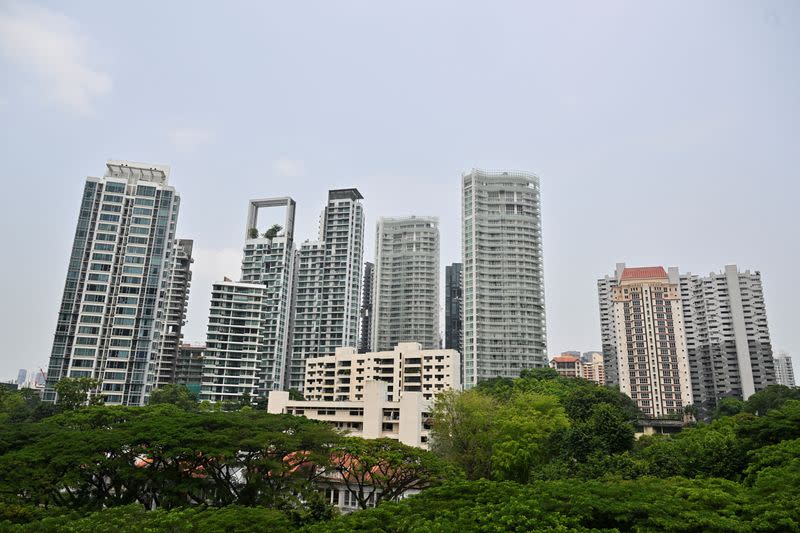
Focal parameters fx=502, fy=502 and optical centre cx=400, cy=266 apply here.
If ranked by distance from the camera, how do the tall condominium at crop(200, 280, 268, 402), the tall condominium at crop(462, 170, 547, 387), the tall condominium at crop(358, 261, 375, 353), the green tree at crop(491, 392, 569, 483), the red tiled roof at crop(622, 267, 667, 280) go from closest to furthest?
the green tree at crop(491, 392, 569, 483) < the tall condominium at crop(462, 170, 547, 387) < the tall condominium at crop(200, 280, 268, 402) < the red tiled roof at crop(622, 267, 667, 280) < the tall condominium at crop(358, 261, 375, 353)

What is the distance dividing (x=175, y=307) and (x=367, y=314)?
45448 millimetres

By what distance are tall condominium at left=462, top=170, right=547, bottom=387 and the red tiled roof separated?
24892mm

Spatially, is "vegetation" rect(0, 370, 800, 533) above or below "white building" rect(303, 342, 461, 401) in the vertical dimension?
below

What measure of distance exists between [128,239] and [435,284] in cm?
6183

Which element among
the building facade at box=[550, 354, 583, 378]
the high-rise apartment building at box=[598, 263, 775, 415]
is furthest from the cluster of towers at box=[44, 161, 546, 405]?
the high-rise apartment building at box=[598, 263, 775, 415]

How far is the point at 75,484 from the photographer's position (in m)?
23.4

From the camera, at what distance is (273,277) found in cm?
10244

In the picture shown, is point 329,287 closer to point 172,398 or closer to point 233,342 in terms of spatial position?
point 233,342

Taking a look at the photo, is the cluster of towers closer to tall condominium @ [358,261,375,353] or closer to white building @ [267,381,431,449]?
tall condominium @ [358,261,375,353]

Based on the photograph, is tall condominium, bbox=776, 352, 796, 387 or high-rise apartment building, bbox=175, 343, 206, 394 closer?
high-rise apartment building, bbox=175, 343, 206, 394

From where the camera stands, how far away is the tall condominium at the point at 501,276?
285 ft

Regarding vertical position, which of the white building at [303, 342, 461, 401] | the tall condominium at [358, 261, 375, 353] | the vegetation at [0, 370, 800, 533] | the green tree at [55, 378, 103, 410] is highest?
the tall condominium at [358, 261, 375, 353]

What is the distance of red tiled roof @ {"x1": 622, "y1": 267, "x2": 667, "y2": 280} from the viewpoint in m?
103

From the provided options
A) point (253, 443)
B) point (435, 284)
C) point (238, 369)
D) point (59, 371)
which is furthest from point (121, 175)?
point (253, 443)
